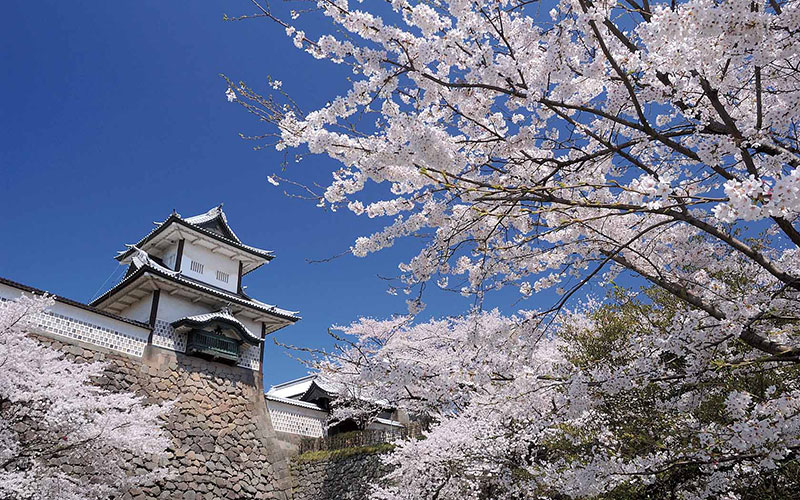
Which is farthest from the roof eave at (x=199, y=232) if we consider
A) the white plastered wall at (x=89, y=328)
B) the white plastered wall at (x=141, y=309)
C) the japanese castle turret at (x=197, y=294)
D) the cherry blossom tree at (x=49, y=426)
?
the cherry blossom tree at (x=49, y=426)

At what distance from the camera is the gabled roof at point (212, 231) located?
42.0ft

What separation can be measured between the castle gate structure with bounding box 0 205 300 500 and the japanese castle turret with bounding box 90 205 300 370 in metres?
0.03

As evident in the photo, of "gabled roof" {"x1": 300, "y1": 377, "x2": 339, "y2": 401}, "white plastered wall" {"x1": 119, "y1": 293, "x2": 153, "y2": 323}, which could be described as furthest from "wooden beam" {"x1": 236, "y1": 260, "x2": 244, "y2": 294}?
"gabled roof" {"x1": 300, "y1": 377, "x2": 339, "y2": 401}

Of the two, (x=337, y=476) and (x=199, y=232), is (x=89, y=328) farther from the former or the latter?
(x=337, y=476)

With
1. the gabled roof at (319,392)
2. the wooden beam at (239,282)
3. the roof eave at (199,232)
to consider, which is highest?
the roof eave at (199,232)

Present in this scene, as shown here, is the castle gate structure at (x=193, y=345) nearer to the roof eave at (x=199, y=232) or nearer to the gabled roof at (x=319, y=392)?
the roof eave at (x=199, y=232)

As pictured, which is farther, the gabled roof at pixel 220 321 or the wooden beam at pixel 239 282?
the wooden beam at pixel 239 282

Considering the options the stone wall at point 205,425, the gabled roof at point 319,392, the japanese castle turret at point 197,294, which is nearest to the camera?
the stone wall at point 205,425

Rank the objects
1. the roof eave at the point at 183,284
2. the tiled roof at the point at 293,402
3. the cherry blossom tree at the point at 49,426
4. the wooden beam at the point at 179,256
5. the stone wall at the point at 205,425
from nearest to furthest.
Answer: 1. the cherry blossom tree at the point at 49,426
2. the stone wall at the point at 205,425
3. the roof eave at the point at 183,284
4. the wooden beam at the point at 179,256
5. the tiled roof at the point at 293,402

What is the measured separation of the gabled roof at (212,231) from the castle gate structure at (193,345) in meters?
0.03

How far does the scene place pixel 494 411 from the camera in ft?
27.6

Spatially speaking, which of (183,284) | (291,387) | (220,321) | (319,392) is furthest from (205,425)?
(291,387)

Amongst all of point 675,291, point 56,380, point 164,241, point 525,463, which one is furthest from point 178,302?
point 675,291

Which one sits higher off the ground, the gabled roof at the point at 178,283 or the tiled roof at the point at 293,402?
the gabled roof at the point at 178,283
